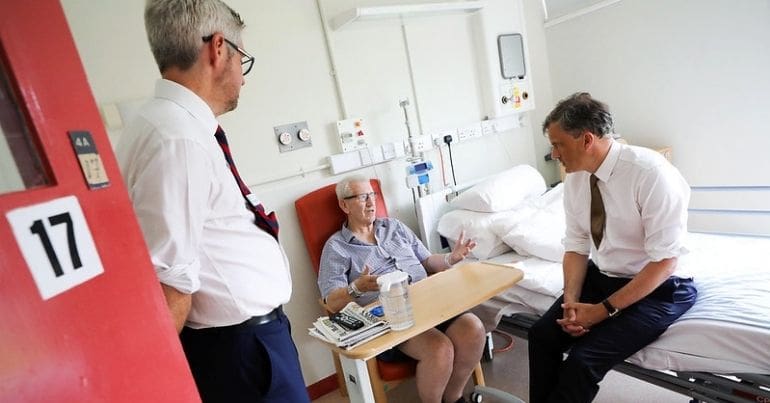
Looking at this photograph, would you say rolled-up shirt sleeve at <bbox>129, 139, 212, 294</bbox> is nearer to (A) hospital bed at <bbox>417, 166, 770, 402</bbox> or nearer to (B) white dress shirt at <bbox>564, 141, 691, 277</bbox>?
(B) white dress shirt at <bbox>564, 141, 691, 277</bbox>

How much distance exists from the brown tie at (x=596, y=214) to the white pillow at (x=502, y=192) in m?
0.85

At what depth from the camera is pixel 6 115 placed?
437 mm

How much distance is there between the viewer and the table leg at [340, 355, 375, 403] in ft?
4.83

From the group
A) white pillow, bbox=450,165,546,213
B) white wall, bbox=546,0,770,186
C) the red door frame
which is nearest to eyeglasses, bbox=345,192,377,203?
white pillow, bbox=450,165,546,213

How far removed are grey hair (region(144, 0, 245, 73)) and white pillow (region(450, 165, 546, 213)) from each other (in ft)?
6.34

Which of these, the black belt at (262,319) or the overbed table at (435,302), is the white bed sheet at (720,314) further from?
the black belt at (262,319)

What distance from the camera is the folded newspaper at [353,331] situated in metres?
1.41

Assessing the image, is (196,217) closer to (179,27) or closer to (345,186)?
(179,27)

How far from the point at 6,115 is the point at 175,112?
1.50 ft

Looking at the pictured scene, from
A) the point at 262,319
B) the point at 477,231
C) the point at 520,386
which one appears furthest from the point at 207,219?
the point at 520,386

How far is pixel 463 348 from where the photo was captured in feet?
6.05

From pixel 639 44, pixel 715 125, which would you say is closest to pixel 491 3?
pixel 639 44

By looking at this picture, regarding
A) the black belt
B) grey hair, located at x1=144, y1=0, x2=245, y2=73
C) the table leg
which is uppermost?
grey hair, located at x1=144, y1=0, x2=245, y2=73

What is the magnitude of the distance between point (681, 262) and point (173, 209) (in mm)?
1867
